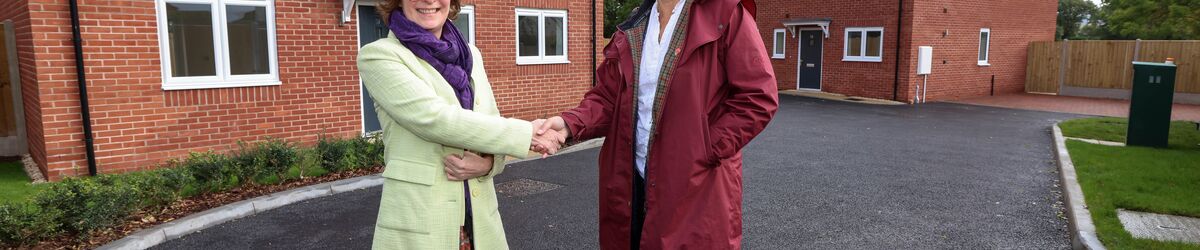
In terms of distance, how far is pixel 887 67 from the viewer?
64.2 ft

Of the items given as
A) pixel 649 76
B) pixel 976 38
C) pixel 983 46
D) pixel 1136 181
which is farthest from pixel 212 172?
pixel 983 46

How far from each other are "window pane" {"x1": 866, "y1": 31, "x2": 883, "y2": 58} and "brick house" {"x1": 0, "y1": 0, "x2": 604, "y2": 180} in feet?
41.1

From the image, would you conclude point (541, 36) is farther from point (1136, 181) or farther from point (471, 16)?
point (1136, 181)

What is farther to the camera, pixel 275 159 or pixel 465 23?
pixel 465 23

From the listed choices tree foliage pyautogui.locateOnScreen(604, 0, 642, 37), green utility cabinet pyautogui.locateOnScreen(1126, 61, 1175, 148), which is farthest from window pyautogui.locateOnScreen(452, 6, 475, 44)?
tree foliage pyautogui.locateOnScreen(604, 0, 642, 37)

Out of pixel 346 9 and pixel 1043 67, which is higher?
pixel 346 9

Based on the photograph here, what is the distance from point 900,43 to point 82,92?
16796 mm

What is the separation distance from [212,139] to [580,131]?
6.80 metres

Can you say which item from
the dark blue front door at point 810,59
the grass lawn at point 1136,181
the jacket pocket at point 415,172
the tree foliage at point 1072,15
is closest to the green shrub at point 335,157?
the jacket pocket at point 415,172

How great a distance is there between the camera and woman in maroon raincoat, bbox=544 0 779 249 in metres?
2.53

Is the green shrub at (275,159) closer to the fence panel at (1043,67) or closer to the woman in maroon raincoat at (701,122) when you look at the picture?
the woman in maroon raincoat at (701,122)

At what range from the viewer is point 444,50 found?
2525 millimetres

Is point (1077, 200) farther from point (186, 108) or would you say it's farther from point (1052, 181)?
point (186, 108)

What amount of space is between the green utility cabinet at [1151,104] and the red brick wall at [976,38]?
339 inches
